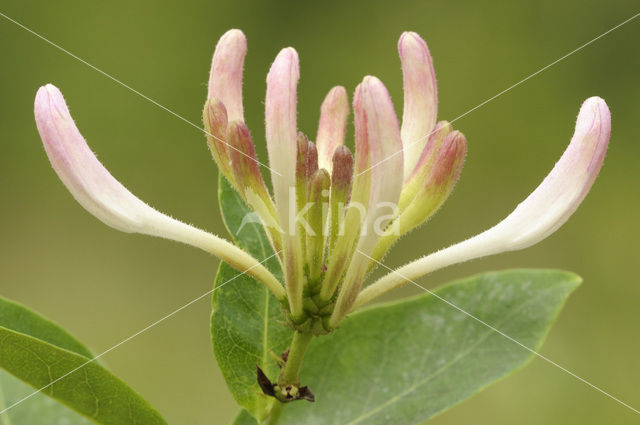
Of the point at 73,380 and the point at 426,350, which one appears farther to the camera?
the point at 426,350

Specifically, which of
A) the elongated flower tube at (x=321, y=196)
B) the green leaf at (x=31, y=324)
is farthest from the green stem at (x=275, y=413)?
the green leaf at (x=31, y=324)

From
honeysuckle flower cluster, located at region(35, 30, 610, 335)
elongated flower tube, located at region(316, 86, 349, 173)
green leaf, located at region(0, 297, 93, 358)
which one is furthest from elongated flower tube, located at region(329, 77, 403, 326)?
green leaf, located at region(0, 297, 93, 358)

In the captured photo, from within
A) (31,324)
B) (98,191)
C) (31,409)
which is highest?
(98,191)

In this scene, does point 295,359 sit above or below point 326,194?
below

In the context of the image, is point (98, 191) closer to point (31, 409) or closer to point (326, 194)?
point (326, 194)

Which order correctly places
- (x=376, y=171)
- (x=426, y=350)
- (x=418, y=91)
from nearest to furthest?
(x=376, y=171)
(x=418, y=91)
(x=426, y=350)

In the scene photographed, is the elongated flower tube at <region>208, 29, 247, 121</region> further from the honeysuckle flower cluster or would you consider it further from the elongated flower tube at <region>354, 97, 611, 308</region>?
the elongated flower tube at <region>354, 97, 611, 308</region>

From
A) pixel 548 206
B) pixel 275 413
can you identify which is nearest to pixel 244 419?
pixel 275 413

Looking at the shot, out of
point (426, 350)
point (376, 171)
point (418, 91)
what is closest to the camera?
point (376, 171)
